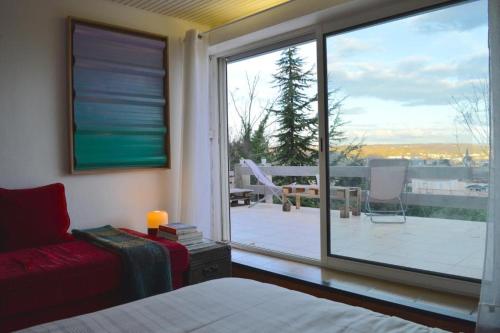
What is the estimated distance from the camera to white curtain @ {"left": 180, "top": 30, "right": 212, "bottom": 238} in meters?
3.68

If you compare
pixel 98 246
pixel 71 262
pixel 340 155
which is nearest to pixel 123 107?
pixel 98 246

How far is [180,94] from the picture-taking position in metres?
3.80

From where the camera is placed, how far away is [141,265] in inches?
95.7

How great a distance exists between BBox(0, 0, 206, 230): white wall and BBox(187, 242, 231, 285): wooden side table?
0.89 meters

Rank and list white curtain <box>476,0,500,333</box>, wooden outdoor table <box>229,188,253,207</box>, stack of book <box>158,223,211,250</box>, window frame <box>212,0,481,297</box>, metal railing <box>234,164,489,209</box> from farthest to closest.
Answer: wooden outdoor table <box>229,188,253,207</box>, stack of book <box>158,223,211,250</box>, window frame <box>212,0,481,297</box>, metal railing <box>234,164,489,209</box>, white curtain <box>476,0,500,333</box>

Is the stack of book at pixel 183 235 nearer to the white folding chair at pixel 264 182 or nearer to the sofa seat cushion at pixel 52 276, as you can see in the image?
the sofa seat cushion at pixel 52 276

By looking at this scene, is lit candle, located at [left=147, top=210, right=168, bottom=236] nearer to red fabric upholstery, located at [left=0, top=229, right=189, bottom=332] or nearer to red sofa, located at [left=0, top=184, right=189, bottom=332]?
red sofa, located at [left=0, top=184, right=189, bottom=332]

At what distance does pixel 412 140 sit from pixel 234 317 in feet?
6.65

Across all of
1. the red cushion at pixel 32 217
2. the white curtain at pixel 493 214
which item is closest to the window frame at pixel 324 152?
the white curtain at pixel 493 214

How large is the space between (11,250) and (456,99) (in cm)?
298

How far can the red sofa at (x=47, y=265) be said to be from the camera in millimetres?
→ 2021

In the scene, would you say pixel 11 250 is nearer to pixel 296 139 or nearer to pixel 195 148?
pixel 195 148

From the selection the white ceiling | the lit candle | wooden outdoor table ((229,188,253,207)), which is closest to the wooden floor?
the lit candle

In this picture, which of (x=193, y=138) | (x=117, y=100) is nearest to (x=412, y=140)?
(x=193, y=138)
